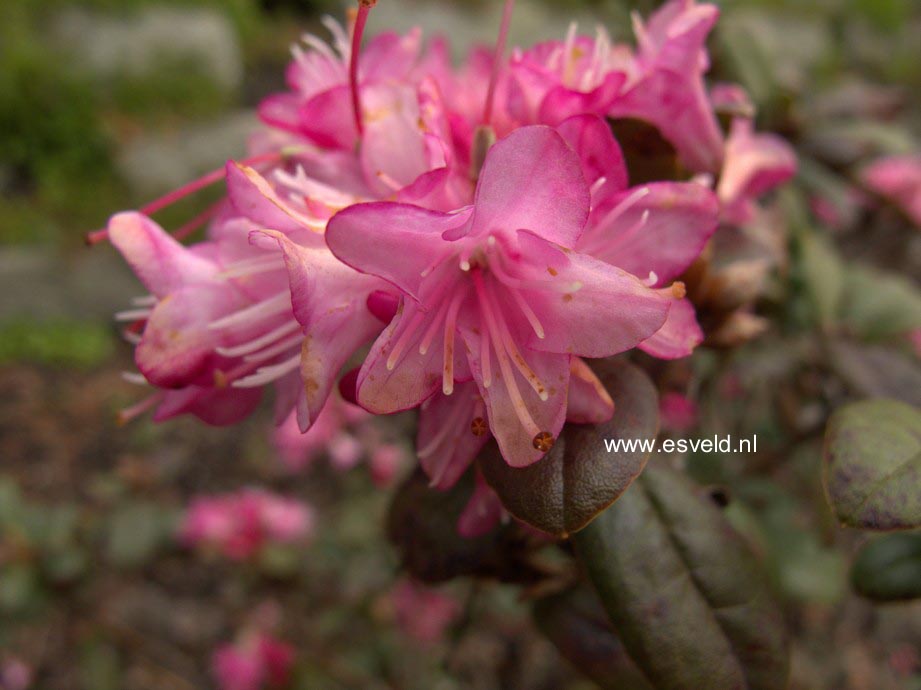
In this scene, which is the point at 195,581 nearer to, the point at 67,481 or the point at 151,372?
the point at 67,481

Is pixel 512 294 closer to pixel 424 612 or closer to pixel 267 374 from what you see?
pixel 267 374

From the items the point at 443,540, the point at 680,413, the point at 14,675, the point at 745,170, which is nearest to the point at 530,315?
the point at 443,540

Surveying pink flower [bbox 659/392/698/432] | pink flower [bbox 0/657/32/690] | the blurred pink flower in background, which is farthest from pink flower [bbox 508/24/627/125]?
pink flower [bbox 0/657/32/690]

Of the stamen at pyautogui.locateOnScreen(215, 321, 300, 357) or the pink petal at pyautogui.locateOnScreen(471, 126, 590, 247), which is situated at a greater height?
the pink petal at pyautogui.locateOnScreen(471, 126, 590, 247)

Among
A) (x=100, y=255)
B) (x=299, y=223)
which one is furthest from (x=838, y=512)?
(x=100, y=255)

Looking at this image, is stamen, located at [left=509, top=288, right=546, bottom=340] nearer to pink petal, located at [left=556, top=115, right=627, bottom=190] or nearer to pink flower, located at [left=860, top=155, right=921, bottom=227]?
pink petal, located at [left=556, top=115, right=627, bottom=190]

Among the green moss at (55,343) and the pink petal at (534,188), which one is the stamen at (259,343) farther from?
the green moss at (55,343)
